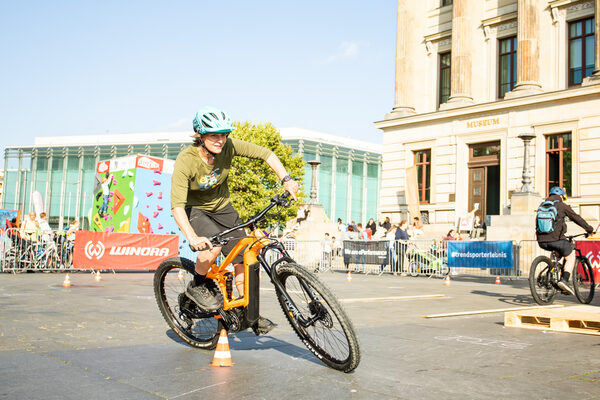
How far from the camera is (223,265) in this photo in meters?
4.92

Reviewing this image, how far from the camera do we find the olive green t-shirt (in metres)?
4.77

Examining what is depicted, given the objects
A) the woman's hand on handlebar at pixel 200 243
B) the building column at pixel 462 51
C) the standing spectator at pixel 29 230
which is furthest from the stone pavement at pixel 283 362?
the building column at pixel 462 51

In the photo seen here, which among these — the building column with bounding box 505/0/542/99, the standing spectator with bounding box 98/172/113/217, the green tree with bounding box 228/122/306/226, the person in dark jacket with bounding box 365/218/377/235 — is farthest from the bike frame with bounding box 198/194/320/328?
the green tree with bounding box 228/122/306/226

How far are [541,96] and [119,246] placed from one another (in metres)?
19.8

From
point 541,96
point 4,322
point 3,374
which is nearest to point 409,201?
point 541,96

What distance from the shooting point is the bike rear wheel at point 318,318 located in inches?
163

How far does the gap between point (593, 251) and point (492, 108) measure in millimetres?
15791

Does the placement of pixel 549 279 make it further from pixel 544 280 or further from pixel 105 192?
pixel 105 192

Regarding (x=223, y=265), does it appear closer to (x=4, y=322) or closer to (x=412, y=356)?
(x=412, y=356)

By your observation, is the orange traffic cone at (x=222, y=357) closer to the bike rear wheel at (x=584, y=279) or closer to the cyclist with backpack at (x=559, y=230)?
the cyclist with backpack at (x=559, y=230)

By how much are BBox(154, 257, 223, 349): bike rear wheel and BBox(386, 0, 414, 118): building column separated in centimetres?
2999

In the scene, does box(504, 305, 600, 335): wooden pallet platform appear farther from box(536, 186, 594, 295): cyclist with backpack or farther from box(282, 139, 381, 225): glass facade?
box(282, 139, 381, 225): glass facade

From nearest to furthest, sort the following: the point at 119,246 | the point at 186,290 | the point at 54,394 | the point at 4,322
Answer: the point at 54,394
the point at 186,290
the point at 4,322
the point at 119,246

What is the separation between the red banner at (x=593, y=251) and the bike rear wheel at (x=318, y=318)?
1235cm
